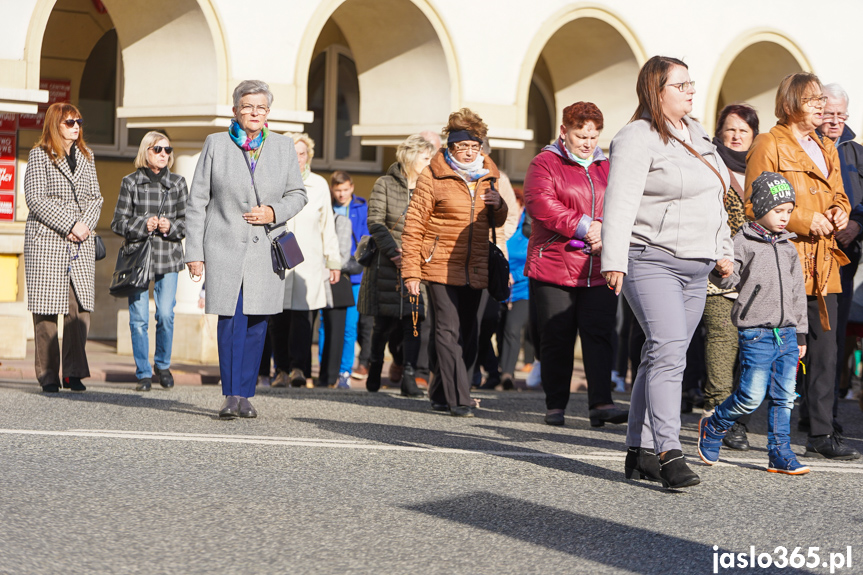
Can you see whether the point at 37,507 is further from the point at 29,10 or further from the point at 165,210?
the point at 29,10

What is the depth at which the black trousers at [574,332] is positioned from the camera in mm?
7863

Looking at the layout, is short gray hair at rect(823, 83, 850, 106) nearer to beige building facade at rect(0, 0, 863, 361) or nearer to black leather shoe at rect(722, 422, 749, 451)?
black leather shoe at rect(722, 422, 749, 451)

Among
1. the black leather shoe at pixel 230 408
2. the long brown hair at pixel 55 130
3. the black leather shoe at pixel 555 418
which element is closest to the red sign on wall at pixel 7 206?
the long brown hair at pixel 55 130

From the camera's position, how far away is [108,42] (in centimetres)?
1528

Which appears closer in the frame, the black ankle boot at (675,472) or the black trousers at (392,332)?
the black ankle boot at (675,472)

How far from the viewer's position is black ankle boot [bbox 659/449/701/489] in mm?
5621

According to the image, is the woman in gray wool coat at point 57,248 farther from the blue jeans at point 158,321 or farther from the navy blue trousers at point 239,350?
the navy blue trousers at point 239,350

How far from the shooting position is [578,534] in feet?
15.8

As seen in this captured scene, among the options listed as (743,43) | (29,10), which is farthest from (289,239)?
(743,43)

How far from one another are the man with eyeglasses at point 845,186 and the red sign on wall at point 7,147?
30.0 ft

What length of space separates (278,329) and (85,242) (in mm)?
1857

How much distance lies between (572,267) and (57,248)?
3.77 metres

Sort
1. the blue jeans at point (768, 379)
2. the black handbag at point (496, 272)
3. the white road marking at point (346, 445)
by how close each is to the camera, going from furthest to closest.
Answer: the black handbag at point (496, 272) → the white road marking at point (346, 445) → the blue jeans at point (768, 379)

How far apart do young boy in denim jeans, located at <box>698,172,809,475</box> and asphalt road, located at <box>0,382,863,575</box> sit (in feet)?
0.89
